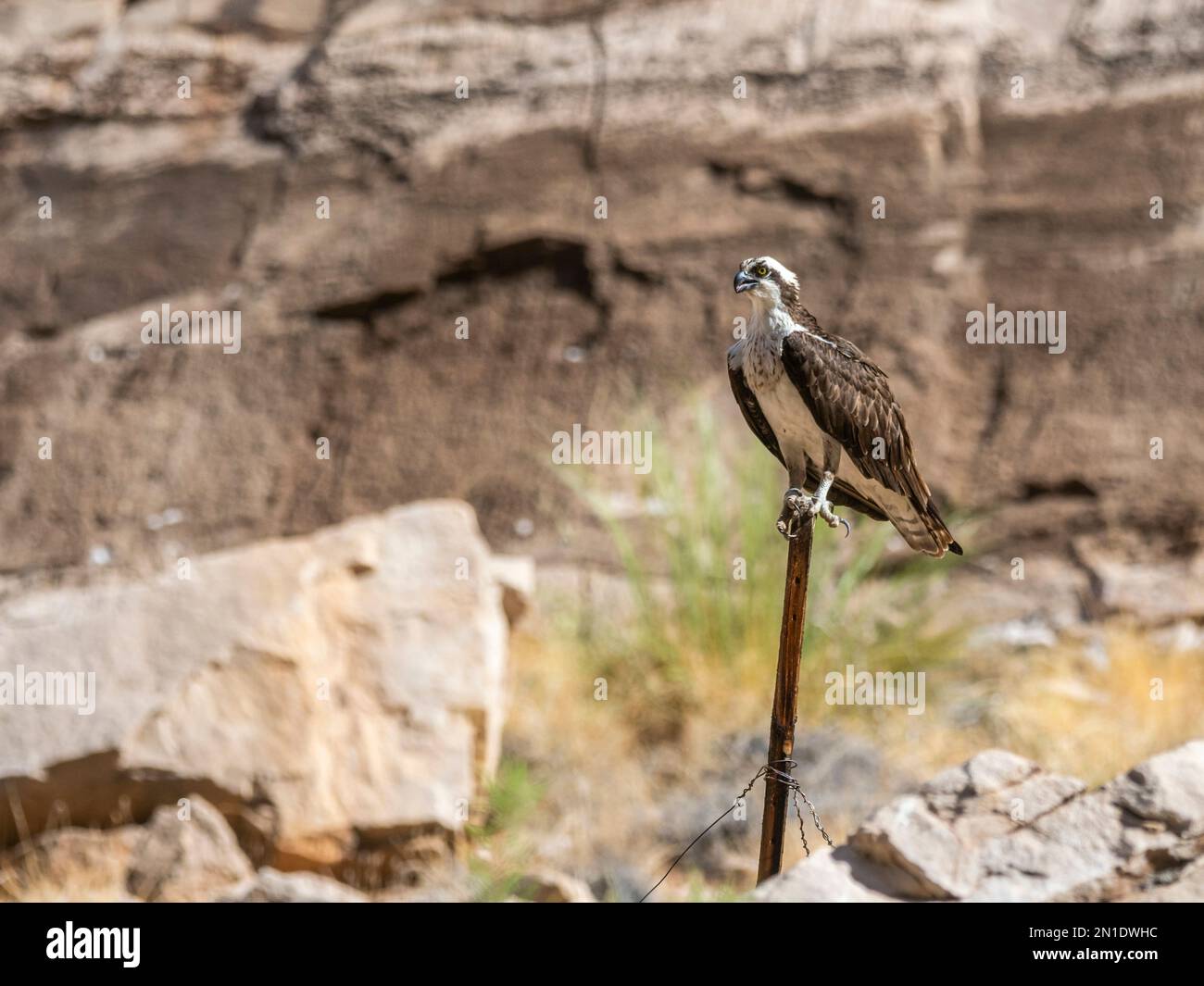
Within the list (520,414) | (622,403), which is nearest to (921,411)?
(622,403)

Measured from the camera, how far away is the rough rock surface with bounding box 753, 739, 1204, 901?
2.75m

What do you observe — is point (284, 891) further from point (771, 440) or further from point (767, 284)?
point (767, 284)

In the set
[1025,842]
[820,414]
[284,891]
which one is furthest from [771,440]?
[284,891]

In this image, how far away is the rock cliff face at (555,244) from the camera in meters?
7.79

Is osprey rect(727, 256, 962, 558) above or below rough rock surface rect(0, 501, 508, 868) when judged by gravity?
above

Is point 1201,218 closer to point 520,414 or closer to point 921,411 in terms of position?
point 921,411

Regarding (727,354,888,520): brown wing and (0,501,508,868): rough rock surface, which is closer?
(727,354,888,520): brown wing

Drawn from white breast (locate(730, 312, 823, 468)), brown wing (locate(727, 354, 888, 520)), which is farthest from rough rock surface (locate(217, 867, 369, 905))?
white breast (locate(730, 312, 823, 468))

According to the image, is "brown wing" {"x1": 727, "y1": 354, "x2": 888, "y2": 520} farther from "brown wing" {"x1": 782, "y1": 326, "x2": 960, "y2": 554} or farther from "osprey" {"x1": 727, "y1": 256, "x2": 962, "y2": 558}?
"brown wing" {"x1": 782, "y1": 326, "x2": 960, "y2": 554}

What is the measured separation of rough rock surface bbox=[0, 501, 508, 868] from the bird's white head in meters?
2.83

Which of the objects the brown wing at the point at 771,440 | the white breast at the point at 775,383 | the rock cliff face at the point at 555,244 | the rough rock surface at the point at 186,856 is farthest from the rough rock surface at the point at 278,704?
the white breast at the point at 775,383

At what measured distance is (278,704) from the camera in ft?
17.5

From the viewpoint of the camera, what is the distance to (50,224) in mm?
9320

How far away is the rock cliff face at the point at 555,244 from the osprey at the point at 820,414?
172 inches
